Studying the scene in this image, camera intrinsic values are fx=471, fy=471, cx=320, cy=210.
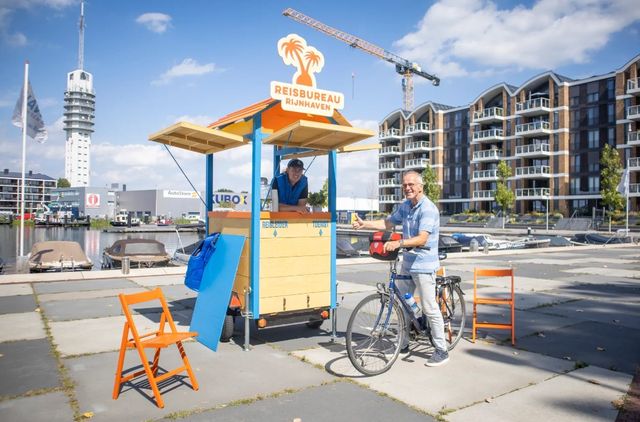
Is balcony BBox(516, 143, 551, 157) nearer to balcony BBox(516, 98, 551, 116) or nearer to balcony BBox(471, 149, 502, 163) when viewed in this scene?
balcony BBox(471, 149, 502, 163)

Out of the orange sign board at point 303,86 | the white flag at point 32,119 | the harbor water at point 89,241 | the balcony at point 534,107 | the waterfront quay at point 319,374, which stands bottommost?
the harbor water at point 89,241

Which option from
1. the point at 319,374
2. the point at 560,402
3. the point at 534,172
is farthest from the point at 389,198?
the point at 560,402

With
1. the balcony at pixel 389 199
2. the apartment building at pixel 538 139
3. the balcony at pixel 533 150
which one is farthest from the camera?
the balcony at pixel 389 199

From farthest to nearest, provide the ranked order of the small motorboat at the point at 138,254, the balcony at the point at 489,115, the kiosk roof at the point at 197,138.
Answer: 1. the balcony at the point at 489,115
2. the small motorboat at the point at 138,254
3. the kiosk roof at the point at 197,138

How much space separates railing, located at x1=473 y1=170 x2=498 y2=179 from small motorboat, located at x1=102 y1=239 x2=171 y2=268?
56752 millimetres

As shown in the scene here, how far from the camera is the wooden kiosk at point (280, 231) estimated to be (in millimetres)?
5902

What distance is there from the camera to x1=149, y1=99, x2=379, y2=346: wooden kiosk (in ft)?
19.4

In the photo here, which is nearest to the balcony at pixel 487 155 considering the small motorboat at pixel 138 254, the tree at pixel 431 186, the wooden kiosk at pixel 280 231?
the tree at pixel 431 186

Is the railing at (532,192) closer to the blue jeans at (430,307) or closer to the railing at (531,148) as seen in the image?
the railing at (531,148)

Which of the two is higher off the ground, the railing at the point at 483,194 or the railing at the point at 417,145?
the railing at the point at 417,145

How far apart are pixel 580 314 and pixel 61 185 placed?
19136 cm

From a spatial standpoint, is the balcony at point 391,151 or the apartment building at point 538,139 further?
the balcony at point 391,151

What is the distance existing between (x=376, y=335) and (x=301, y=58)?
3.87 metres

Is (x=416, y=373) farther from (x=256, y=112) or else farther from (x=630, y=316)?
(x=630, y=316)
